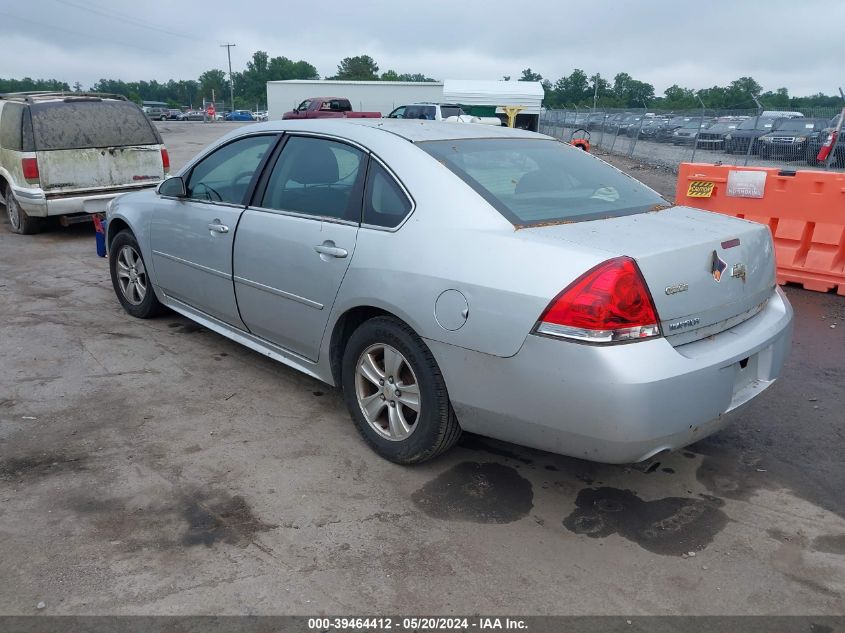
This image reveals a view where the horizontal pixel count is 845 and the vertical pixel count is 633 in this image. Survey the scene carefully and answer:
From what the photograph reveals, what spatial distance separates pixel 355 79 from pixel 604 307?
105 m

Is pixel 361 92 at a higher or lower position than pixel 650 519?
higher

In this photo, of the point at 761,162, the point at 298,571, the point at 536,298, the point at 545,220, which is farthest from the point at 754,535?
the point at 761,162

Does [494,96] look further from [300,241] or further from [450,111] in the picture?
[300,241]

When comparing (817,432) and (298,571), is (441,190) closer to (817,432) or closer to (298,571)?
(298,571)

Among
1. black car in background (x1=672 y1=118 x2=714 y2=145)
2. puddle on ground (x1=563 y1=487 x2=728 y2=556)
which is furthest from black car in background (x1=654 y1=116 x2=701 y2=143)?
puddle on ground (x1=563 y1=487 x2=728 y2=556)

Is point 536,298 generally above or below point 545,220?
below

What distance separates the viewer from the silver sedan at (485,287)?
2.66 meters

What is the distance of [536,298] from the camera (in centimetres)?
268

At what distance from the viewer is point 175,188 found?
15.5ft

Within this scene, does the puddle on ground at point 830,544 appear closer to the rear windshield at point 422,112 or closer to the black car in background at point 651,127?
the black car in background at point 651,127

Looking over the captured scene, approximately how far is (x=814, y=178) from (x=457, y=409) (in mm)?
5296

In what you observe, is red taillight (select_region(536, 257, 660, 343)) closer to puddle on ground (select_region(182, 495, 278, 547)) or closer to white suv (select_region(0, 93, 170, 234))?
puddle on ground (select_region(182, 495, 278, 547))

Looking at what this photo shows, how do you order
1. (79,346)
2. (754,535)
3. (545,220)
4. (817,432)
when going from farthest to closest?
1. (79,346)
2. (817,432)
3. (545,220)
4. (754,535)

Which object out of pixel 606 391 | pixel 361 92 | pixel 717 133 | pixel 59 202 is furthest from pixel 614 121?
pixel 606 391
